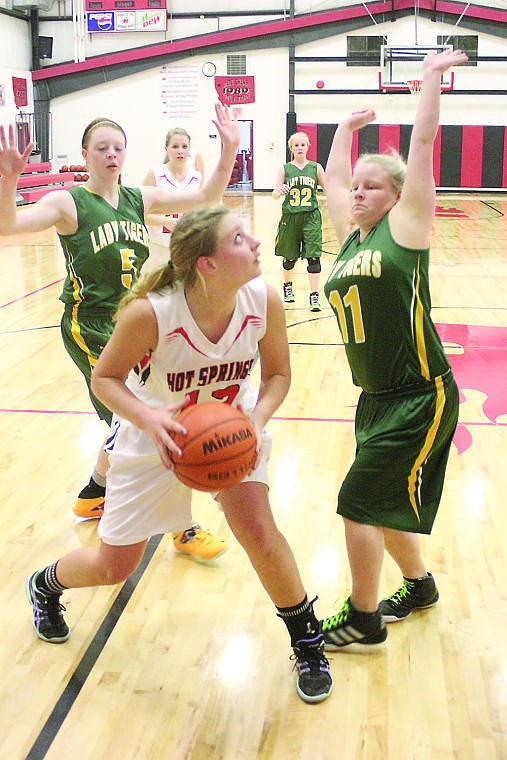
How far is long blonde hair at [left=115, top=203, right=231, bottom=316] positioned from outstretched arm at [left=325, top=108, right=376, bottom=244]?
2.52 ft

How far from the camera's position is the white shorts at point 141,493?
8.84 ft

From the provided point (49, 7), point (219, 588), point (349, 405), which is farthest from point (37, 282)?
point (49, 7)

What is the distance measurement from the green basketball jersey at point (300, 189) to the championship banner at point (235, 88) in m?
15.2

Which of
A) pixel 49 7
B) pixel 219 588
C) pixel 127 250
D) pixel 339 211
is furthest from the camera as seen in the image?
pixel 49 7

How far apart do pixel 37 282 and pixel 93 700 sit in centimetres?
876

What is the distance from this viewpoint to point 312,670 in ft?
9.18

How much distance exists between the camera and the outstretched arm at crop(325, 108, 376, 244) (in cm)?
325

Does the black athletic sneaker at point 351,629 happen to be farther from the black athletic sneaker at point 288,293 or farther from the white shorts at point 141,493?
the black athletic sneaker at point 288,293

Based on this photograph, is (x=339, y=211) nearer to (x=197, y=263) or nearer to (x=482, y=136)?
(x=197, y=263)

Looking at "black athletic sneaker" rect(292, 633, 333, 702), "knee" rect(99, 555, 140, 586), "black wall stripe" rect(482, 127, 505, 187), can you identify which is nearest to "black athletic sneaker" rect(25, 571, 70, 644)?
"knee" rect(99, 555, 140, 586)

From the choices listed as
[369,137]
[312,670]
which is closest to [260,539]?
[312,670]

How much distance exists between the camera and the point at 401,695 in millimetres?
2750

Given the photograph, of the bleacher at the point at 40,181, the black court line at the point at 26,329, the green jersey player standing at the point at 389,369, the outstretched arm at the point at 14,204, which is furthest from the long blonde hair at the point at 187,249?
the bleacher at the point at 40,181

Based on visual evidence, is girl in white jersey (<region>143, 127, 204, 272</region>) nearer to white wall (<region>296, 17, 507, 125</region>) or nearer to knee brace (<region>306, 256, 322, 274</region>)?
knee brace (<region>306, 256, 322, 274</region>)
